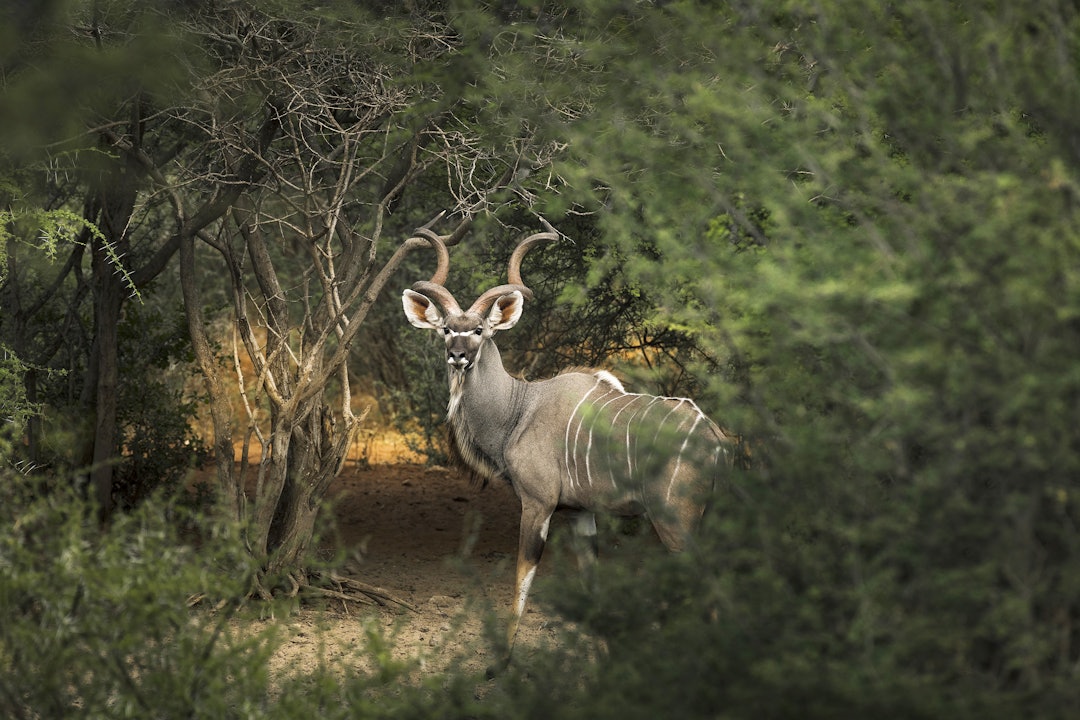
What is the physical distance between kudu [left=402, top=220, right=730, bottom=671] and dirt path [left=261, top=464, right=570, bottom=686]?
1.14 feet

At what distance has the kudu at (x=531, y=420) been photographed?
5496 mm

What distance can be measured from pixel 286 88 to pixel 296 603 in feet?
8.19

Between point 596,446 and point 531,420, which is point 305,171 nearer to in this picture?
point 531,420

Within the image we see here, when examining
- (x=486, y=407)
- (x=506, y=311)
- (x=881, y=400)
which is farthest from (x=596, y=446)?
(x=881, y=400)

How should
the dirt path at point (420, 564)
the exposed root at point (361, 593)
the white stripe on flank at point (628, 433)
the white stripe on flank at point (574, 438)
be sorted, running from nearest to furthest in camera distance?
1. the white stripe on flank at point (628, 433)
2. the white stripe on flank at point (574, 438)
3. the dirt path at point (420, 564)
4. the exposed root at point (361, 593)

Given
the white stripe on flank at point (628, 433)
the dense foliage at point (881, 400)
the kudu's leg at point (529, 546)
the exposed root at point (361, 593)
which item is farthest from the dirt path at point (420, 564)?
the dense foliage at point (881, 400)

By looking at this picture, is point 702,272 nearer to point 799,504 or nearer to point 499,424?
point 799,504

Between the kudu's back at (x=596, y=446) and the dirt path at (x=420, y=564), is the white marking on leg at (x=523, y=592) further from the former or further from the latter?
the kudu's back at (x=596, y=446)

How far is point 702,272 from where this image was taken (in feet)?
11.7

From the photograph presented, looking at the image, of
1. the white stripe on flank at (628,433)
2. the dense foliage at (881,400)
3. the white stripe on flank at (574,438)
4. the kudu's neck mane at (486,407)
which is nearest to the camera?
the dense foliage at (881,400)

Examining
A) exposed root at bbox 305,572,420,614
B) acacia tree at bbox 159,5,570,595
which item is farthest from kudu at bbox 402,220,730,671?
exposed root at bbox 305,572,420,614

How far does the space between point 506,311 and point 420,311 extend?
43 cm

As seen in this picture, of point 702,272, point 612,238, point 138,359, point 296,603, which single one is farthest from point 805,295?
point 138,359

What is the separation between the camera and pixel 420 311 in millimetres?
6215
